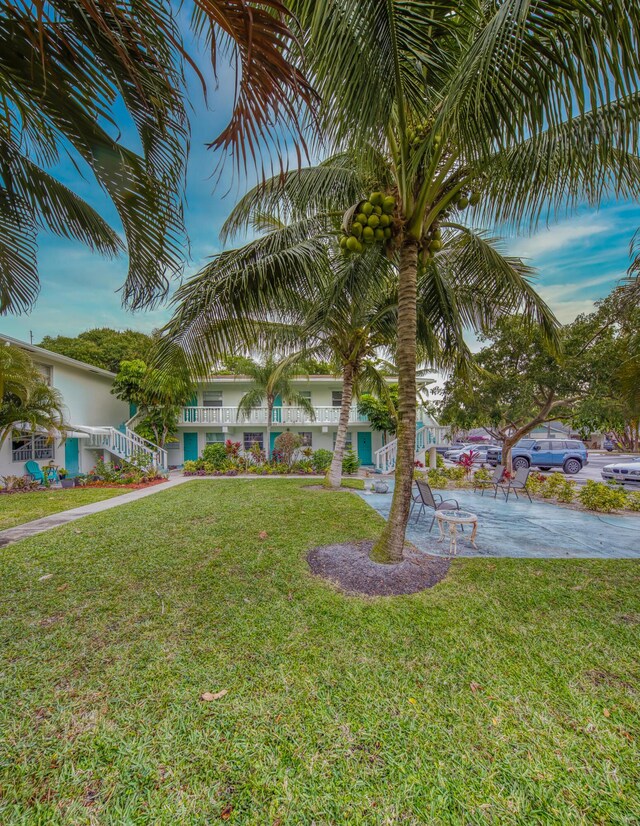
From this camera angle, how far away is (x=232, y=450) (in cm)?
1558

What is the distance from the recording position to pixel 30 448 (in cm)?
1305

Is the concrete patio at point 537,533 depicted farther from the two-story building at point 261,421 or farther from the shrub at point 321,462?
the two-story building at point 261,421

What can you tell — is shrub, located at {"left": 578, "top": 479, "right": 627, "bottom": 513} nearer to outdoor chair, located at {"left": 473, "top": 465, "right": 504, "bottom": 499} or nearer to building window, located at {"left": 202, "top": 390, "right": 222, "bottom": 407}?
outdoor chair, located at {"left": 473, "top": 465, "right": 504, "bottom": 499}

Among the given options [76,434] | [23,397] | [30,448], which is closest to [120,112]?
[23,397]

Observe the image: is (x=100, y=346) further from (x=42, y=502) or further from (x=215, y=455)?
(x=42, y=502)

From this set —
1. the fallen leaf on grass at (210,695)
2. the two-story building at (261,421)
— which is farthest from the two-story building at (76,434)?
the fallen leaf on grass at (210,695)

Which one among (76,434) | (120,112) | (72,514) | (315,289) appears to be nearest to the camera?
(120,112)

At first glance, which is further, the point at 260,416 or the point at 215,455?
the point at 260,416

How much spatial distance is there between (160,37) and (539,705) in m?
4.87

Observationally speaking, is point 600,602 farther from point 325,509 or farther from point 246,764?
point 325,509

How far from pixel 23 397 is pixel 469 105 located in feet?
34.4

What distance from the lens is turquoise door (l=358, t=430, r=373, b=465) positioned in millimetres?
18625

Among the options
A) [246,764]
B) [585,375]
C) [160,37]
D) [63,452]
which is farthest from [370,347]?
[63,452]

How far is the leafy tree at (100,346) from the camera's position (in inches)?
932
